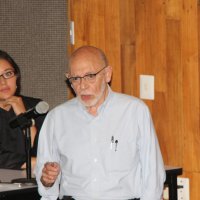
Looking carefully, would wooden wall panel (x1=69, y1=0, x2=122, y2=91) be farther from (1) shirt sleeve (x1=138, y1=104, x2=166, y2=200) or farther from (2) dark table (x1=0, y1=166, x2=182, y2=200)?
(1) shirt sleeve (x1=138, y1=104, x2=166, y2=200)

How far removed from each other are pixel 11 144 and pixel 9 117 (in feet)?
0.57

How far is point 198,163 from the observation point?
3898 mm

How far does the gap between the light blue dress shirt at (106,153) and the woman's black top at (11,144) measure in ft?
2.04

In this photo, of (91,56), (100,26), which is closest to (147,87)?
(100,26)

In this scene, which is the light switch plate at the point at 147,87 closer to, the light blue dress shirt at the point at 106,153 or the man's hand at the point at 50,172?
the light blue dress shirt at the point at 106,153

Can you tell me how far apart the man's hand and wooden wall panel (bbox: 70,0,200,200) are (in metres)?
1.04

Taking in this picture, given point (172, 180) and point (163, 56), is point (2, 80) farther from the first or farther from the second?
point (172, 180)

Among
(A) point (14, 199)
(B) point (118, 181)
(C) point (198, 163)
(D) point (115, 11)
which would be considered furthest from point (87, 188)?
(D) point (115, 11)

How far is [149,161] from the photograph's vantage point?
3.21m

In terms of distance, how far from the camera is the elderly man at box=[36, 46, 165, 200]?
3.25 meters

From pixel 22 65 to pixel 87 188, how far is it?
1.49 meters

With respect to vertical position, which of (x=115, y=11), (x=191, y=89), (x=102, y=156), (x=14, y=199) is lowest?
(x=14, y=199)

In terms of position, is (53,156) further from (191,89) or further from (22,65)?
(22,65)

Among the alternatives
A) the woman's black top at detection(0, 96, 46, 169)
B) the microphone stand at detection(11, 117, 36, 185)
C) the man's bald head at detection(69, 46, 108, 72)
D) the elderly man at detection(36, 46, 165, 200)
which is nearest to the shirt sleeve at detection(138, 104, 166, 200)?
the elderly man at detection(36, 46, 165, 200)
